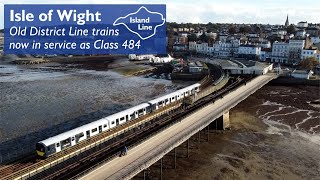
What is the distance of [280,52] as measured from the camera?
104312mm

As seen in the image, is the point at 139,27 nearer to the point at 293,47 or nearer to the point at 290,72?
the point at 293,47

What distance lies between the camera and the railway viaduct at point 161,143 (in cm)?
2259

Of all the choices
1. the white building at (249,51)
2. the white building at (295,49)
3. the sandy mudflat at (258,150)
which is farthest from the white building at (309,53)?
the sandy mudflat at (258,150)

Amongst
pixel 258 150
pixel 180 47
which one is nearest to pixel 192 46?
pixel 180 47

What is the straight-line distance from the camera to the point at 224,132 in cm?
4106

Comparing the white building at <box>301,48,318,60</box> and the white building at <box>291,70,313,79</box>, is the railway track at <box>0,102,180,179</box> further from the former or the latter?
the white building at <box>301,48,318,60</box>

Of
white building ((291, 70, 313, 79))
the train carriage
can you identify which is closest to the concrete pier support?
the train carriage

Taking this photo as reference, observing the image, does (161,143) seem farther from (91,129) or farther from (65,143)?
(65,143)

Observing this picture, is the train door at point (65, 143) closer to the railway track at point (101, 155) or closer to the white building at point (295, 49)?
the railway track at point (101, 155)

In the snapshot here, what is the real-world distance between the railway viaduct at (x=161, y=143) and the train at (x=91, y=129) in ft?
15.3

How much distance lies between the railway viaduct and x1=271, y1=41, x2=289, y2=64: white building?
6394 centimetres

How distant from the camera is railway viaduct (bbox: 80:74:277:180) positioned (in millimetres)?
22594

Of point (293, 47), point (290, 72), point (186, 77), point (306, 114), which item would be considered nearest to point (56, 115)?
point (306, 114)

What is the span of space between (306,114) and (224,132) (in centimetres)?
1807
